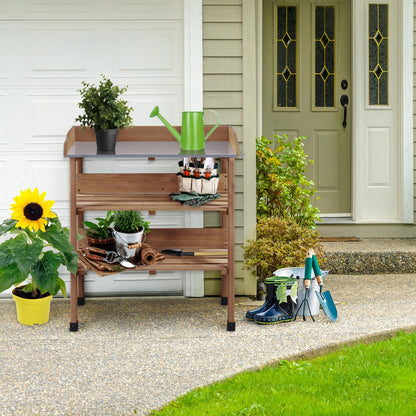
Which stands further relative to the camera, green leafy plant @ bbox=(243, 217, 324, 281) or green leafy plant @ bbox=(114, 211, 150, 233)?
green leafy plant @ bbox=(243, 217, 324, 281)

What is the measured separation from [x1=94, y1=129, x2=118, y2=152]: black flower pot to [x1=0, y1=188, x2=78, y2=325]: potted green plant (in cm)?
42

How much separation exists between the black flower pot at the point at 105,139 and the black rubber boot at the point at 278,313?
1219 mm

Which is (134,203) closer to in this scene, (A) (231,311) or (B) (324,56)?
(A) (231,311)

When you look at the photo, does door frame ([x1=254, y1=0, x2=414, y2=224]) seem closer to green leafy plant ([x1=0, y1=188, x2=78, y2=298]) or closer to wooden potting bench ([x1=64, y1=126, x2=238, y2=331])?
wooden potting bench ([x1=64, y1=126, x2=238, y2=331])

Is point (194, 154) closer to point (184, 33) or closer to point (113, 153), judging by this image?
point (113, 153)

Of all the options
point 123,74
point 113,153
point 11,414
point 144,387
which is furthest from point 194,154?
point 11,414

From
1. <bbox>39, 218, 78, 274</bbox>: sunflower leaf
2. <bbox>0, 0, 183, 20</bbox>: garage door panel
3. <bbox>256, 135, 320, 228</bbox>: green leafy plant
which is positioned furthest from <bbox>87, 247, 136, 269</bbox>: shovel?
<bbox>0, 0, 183, 20</bbox>: garage door panel

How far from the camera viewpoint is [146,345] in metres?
3.51

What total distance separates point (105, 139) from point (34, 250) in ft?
2.39

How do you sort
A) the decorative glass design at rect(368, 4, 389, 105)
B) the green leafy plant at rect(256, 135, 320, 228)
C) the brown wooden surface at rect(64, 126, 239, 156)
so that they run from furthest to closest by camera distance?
the decorative glass design at rect(368, 4, 389, 105) → the green leafy plant at rect(256, 135, 320, 228) → the brown wooden surface at rect(64, 126, 239, 156)

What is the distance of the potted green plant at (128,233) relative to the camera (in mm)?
3844

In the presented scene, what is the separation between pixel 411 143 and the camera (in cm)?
559

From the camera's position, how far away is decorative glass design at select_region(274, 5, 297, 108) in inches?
228

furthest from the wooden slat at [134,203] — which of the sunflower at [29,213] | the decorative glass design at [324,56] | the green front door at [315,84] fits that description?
the decorative glass design at [324,56]
